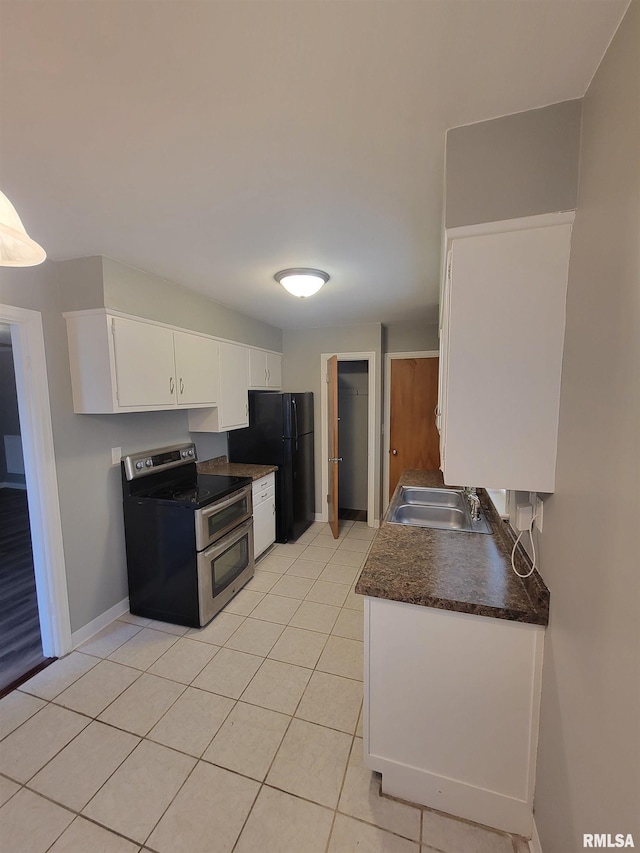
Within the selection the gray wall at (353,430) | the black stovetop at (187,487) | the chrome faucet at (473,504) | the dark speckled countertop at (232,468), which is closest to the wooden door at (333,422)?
the dark speckled countertop at (232,468)

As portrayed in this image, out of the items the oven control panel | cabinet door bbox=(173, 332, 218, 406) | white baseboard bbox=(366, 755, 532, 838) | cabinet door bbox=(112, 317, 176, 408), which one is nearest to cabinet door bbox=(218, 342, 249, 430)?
cabinet door bbox=(173, 332, 218, 406)

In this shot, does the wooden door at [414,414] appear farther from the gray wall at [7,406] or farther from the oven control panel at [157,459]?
the gray wall at [7,406]

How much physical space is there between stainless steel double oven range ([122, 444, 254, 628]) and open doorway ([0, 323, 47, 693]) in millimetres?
635

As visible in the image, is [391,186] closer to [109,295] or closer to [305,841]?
[109,295]

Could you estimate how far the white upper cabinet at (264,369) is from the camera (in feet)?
11.9

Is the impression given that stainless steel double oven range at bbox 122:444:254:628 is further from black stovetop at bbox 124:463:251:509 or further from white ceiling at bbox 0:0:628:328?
white ceiling at bbox 0:0:628:328

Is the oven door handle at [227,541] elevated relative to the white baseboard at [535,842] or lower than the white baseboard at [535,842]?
elevated

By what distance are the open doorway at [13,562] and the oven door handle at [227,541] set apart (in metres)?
1.11

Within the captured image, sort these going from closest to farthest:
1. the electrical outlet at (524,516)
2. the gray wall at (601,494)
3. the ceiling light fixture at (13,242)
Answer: the gray wall at (601,494) → the ceiling light fixture at (13,242) → the electrical outlet at (524,516)

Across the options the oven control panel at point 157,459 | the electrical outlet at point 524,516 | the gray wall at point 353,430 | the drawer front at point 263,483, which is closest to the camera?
the electrical outlet at point 524,516

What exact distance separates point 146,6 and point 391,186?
917 mm

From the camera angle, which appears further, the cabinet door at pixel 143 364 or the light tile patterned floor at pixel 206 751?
the cabinet door at pixel 143 364

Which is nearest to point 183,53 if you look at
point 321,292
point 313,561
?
point 321,292

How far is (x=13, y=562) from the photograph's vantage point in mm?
3262
